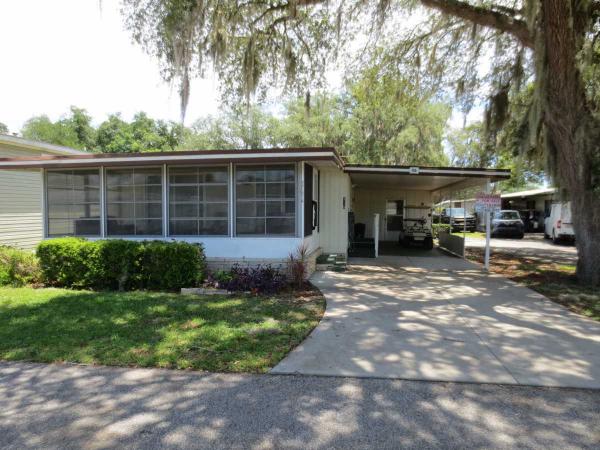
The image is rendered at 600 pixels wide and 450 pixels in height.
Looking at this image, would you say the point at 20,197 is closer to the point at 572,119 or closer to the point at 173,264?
the point at 173,264

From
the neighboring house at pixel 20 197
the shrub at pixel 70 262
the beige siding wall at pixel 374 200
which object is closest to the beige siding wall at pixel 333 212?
the shrub at pixel 70 262

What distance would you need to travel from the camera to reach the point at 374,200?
61.7ft

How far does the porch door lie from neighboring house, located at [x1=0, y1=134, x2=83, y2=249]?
1376 centimetres

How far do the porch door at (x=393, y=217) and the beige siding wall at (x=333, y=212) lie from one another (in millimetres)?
7616

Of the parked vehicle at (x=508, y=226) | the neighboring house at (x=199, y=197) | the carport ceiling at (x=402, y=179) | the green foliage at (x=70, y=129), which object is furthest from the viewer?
the green foliage at (x=70, y=129)

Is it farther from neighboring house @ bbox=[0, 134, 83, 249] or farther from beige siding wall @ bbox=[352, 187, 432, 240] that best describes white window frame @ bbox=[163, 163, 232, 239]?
beige siding wall @ bbox=[352, 187, 432, 240]

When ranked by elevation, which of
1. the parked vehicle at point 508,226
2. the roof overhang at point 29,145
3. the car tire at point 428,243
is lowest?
the car tire at point 428,243

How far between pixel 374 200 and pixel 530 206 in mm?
18460

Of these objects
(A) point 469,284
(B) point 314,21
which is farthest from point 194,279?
(B) point 314,21

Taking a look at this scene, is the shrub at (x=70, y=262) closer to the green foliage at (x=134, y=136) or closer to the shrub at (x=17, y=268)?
the shrub at (x=17, y=268)

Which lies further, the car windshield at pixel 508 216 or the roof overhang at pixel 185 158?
the car windshield at pixel 508 216

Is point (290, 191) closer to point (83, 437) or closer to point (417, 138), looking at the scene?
point (83, 437)

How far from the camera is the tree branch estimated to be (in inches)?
364

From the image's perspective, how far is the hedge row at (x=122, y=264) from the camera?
26.4 feet
